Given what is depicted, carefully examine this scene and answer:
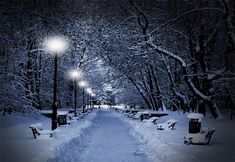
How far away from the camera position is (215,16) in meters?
28.8

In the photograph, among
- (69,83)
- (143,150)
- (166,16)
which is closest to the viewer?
(143,150)

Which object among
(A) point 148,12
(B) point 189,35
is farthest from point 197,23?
(A) point 148,12

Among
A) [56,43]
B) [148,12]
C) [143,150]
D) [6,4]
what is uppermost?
[148,12]

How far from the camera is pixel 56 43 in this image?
2331 centimetres

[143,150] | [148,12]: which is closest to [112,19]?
[148,12]

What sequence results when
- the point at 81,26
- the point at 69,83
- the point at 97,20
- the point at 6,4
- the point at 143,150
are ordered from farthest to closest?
the point at 69,83, the point at 81,26, the point at 97,20, the point at 6,4, the point at 143,150

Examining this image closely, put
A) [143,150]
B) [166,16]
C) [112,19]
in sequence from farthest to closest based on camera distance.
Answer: [112,19]
[166,16]
[143,150]

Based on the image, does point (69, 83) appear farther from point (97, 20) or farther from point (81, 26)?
point (97, 20)

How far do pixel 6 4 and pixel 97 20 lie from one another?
830 inches

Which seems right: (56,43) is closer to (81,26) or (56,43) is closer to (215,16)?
(215,16)

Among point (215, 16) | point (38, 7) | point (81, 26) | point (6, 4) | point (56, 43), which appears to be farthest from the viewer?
point (81, 26)

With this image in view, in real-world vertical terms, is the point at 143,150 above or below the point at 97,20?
below

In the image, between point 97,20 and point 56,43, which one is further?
point 97,20

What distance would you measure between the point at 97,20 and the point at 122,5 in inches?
508
